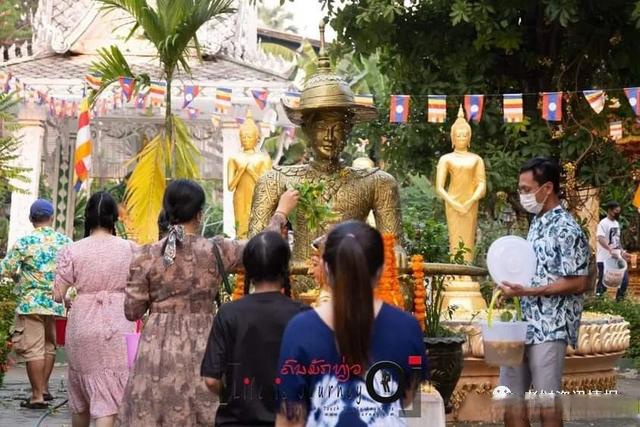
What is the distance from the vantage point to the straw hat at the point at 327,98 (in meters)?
8.95

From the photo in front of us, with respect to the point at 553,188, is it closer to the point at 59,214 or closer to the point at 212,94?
the point at 212,94

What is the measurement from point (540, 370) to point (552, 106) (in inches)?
332

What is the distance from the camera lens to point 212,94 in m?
20.5

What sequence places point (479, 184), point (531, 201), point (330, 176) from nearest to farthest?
point (531, 201) → point (330, 176) → point (479, 184)

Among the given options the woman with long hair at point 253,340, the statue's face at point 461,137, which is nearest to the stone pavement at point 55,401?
the statue's face at point 461,137

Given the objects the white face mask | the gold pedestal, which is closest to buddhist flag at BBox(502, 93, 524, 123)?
the gold pedestal

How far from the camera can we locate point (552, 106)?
15.1 metres

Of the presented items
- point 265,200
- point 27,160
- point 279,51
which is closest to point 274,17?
point 279,51

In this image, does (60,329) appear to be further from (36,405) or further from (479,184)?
(479,184)

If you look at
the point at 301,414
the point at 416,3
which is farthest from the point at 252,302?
the point at 416,3

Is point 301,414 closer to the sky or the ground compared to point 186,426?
closer to the sky

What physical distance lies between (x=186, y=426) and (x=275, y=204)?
3.20 meters

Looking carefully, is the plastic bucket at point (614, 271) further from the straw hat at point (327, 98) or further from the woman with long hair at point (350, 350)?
the woman with long hair at point (350, 350)

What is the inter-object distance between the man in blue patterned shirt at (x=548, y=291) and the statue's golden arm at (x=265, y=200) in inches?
95.2
